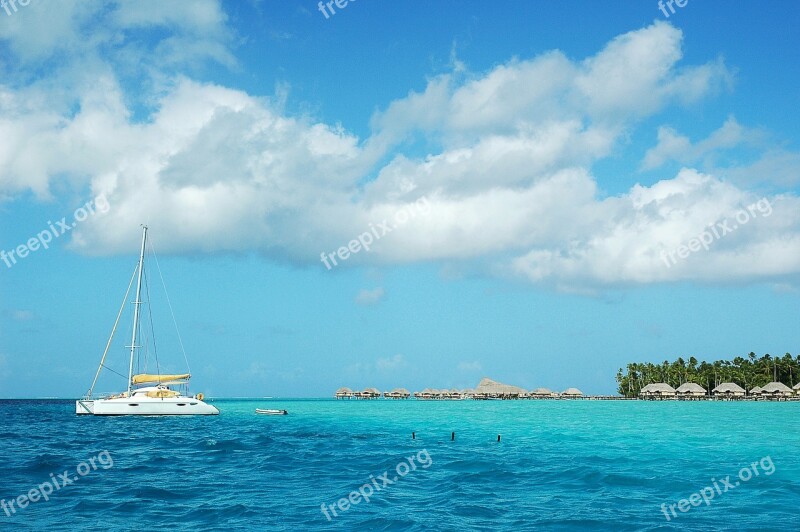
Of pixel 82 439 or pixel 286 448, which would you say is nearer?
pixel 286 448

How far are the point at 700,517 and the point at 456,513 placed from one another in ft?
26.6

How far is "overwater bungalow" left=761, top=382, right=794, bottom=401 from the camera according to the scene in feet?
454

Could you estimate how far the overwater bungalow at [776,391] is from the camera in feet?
454

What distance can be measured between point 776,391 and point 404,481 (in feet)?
466

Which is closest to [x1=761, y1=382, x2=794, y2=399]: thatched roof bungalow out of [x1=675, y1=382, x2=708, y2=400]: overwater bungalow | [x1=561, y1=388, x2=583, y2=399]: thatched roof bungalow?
[x1=675, y1=382, x2=708, y2=400]: overwater bungalow

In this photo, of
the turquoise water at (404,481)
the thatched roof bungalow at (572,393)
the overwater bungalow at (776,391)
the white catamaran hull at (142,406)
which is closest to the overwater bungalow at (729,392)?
the overwater bungalow at (776,391)

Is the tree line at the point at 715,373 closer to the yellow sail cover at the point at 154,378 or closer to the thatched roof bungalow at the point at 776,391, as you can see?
the thatched roof bungalow at the point at 776,391

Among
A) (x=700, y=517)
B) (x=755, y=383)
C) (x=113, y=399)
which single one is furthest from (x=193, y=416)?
(x=755, y=383)

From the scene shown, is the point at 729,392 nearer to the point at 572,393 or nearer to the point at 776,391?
the point at 776,391

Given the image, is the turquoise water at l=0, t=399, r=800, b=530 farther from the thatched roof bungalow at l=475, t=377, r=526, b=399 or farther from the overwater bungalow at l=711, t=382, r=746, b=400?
the thatched roof bungalow at l=475, t=377, r=526, b=399

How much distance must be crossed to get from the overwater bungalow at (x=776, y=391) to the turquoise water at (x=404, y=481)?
106955mm

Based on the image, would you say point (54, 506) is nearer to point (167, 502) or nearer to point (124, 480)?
point (167, 502)

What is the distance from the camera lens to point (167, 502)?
2286 centimetres

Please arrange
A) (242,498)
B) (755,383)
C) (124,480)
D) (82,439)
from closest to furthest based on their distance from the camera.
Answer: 1. (242,498)
2. (124,480)
3. (82,439)
4. (755,383)
